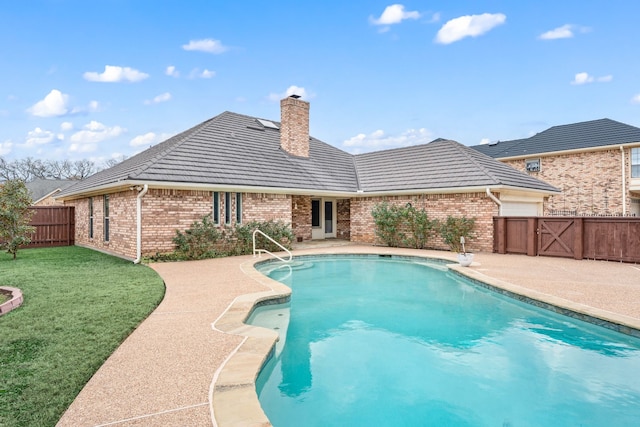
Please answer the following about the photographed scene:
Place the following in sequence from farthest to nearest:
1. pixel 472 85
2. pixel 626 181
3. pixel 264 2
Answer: pixel 626 181 → pixel 472 85 → pixel 264 2

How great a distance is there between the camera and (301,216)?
19.1 metres

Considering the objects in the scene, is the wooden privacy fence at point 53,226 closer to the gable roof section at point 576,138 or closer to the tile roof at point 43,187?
the tile roof at point 43,187

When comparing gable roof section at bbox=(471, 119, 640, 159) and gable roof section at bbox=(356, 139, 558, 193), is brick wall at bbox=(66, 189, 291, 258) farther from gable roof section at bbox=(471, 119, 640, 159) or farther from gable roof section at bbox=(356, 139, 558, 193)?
gable roof section at bbox=(471, 119, 640, 159)

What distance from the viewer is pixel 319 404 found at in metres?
4.23

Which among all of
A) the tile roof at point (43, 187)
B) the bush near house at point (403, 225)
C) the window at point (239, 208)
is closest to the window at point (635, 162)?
the bush near house at point (403, 225)

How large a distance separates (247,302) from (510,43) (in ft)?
55.5

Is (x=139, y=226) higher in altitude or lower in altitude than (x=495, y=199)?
lower

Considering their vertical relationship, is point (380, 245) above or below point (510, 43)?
below

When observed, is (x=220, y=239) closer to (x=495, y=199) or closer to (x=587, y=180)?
(x=495, y=199)

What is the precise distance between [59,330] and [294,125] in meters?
15.4

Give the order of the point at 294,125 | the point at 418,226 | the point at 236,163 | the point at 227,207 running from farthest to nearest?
the point at 294,125, the point at 418,226, the point at 236,163, the point at 227,207

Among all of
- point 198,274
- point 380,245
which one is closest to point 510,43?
point 380,245

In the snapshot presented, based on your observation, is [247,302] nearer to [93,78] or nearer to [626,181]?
[93,78]

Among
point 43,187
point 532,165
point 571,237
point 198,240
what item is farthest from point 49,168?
point 571,237
